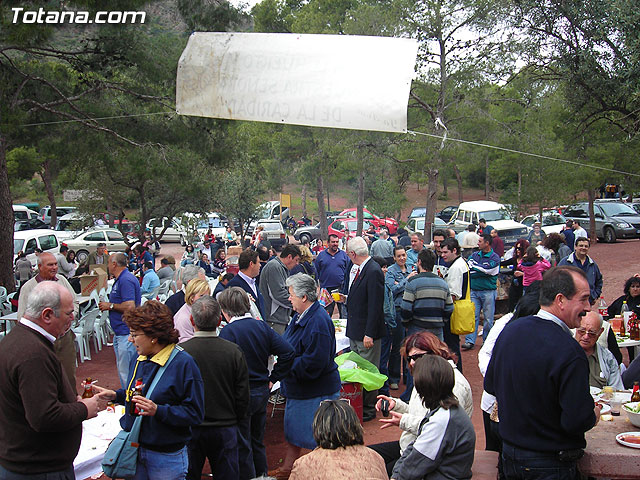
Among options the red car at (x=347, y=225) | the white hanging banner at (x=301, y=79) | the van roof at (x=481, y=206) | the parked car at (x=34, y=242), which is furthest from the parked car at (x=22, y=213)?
the white hanging banner at (x=301, y=79)

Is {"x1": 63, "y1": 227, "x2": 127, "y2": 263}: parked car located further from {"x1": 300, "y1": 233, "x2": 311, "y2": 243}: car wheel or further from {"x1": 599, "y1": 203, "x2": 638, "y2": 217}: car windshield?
{"x1": 599, "y1": 203, "x2": 638, "y2": 217}: car windshield

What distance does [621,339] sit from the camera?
6.86 meters

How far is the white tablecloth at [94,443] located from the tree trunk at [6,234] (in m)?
8.15

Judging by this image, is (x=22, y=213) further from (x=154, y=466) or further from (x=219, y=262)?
(x=154, y=466)

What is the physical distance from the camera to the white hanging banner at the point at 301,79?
16.3 feet

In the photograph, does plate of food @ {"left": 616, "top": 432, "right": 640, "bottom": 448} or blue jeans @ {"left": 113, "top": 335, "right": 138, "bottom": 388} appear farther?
blue jeans @ {"left": 113, "top": 335, "right": 138, "bottom": 388}

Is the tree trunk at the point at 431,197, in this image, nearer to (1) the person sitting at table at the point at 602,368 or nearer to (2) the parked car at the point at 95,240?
(2) the parked car at the point at 95,240

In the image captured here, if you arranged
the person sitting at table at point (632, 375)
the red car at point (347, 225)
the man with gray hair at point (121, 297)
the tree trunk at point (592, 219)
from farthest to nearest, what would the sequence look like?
1. the red car at point (347, 225)
2. the tree trunk at point (592, 219)
3. the man with gray hair at point (121, 297)
4. the person sitting at table at point (632, 375)

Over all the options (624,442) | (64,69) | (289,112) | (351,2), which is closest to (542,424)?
(624,442)

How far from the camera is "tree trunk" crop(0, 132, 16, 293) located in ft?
37.8

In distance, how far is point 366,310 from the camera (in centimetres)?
684

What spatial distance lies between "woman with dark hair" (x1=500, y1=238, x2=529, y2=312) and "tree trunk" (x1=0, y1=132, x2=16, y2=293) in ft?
30.6

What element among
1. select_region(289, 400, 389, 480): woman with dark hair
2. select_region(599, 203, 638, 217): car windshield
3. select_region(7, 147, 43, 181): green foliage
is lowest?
select_region(289, 400, 389, 480): woman with dark hair

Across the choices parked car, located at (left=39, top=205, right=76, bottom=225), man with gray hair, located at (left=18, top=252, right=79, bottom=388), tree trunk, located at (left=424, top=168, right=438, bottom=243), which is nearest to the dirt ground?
man with gray hair, located at (left=18, top=252, right=79, bottom=388)
